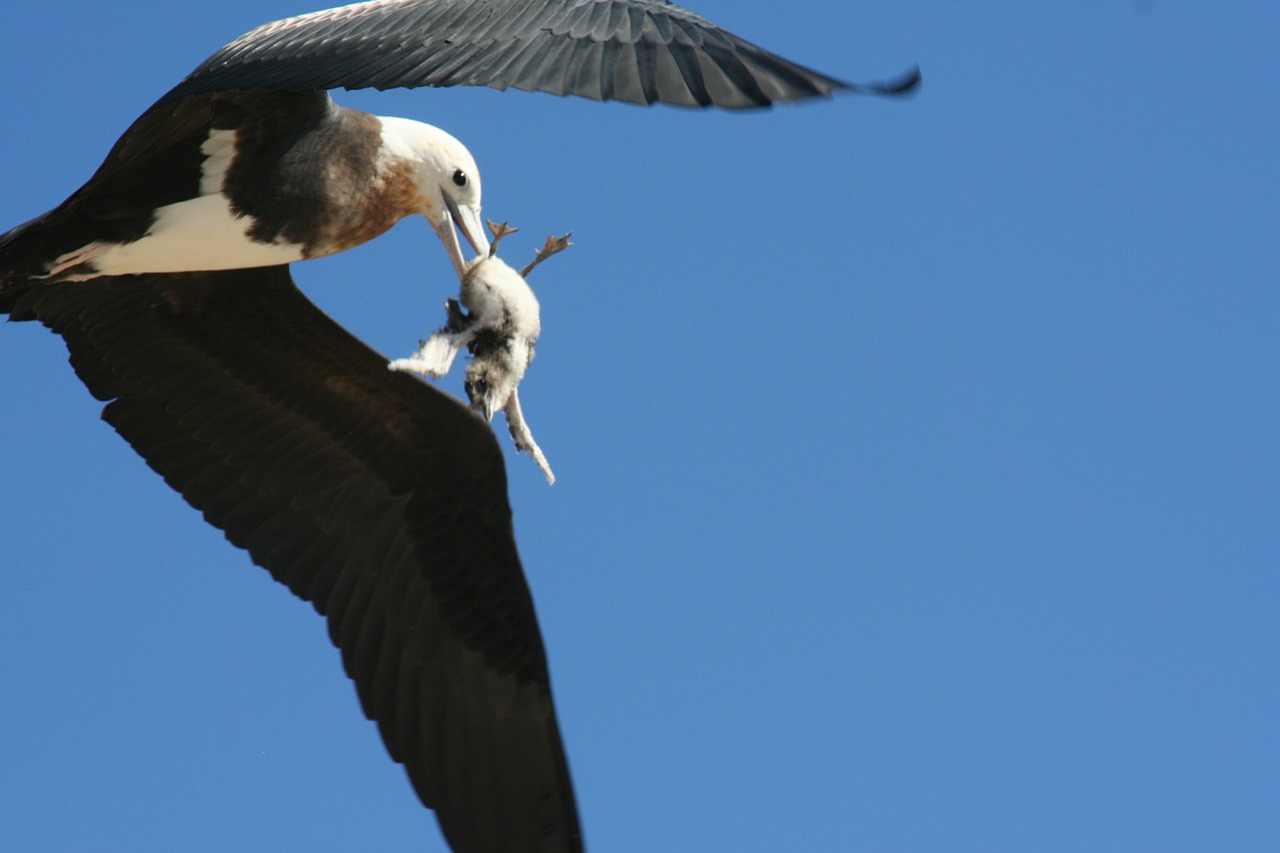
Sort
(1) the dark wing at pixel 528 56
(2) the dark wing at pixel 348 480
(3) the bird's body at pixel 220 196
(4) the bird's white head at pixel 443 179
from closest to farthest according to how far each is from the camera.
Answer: (1) the dark wing at pixel 528 56 → (3) the bird's body at pixel 220 196 → (4) the bird's white head at pixel 443 179 → (2) the dark wing at pixel 348 480

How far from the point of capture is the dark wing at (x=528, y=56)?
435cm

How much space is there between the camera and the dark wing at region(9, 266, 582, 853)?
6.90 metres

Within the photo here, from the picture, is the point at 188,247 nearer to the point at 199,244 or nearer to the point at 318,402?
the point at 199,244

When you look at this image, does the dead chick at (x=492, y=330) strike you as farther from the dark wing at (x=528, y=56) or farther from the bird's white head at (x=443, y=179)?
the dark wing at (x=528, y=56)

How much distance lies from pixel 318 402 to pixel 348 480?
0.32 meters

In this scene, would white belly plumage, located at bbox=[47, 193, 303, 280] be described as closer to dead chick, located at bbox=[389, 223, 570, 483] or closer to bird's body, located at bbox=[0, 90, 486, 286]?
bird's body, located at bbox=[0, 90, 486, 286]

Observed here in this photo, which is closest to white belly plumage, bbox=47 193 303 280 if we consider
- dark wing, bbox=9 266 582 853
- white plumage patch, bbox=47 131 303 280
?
white plumage patch, bbox=47 131 303 280

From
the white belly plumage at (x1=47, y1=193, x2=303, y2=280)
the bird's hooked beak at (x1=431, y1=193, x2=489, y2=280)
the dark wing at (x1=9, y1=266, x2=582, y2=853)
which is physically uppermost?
the bird's hooked beak at (x1=431, y1=193, x2=489, y2=280)

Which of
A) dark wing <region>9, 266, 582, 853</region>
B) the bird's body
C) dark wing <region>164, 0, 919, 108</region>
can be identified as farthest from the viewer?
dark wing <region>9, 266, 582, 853</region>

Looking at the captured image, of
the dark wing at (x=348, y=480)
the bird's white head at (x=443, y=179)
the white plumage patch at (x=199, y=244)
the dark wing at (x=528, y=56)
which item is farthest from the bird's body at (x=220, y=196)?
the dark wing at (x=348, y=480)

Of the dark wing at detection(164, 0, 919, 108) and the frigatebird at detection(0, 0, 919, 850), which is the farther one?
the frigatebird at detection(0, 0, 919, 850)

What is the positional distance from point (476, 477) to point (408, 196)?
3.47 ft

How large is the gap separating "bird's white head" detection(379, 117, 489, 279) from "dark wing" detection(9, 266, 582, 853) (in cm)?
57

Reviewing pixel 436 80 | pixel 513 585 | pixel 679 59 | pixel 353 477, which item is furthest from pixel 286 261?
pixel 679 59
